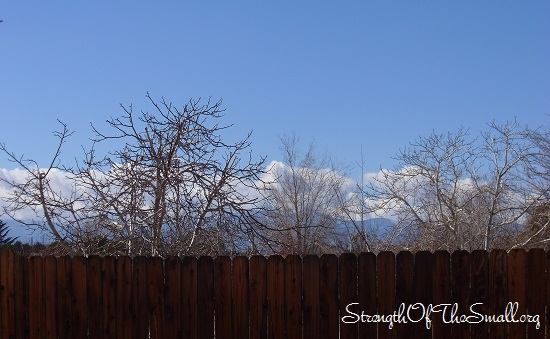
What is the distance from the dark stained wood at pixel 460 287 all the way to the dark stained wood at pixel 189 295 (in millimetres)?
2444

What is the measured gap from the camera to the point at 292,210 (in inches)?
1078

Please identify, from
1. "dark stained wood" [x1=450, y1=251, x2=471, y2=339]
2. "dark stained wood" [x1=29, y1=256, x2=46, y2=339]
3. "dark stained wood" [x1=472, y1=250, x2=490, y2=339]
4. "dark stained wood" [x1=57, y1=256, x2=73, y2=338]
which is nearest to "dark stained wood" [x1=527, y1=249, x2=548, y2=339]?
"dark stained wood" [x1=472, y1=250, x2=490, y2=339]

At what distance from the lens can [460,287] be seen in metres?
7.00

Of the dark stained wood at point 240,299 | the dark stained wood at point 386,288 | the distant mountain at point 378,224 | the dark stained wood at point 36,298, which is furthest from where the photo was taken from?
the distant mountain at point 378,224

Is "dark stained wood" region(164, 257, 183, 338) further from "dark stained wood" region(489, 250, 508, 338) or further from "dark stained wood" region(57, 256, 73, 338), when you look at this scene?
"dark stained wood" region(489, 250, 508, 338)

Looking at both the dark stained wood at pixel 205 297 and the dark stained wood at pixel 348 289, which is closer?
the dark stained wood at pixel 348 289

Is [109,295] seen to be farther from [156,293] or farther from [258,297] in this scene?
[258,297]

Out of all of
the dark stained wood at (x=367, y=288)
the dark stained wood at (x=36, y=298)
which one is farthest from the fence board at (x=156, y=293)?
the dark stained wood at (x=367, y=288)

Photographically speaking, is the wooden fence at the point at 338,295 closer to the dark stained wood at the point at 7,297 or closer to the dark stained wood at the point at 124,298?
the dark stained wood at the point at 124,298

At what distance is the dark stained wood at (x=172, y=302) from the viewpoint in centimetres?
716

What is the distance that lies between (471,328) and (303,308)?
1.64m

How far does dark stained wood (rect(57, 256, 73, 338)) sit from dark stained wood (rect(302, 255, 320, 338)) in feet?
7.87

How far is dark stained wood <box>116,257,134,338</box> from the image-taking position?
7.21 m

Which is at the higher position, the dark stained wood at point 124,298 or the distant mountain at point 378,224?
the distant mountain at point 378,224
